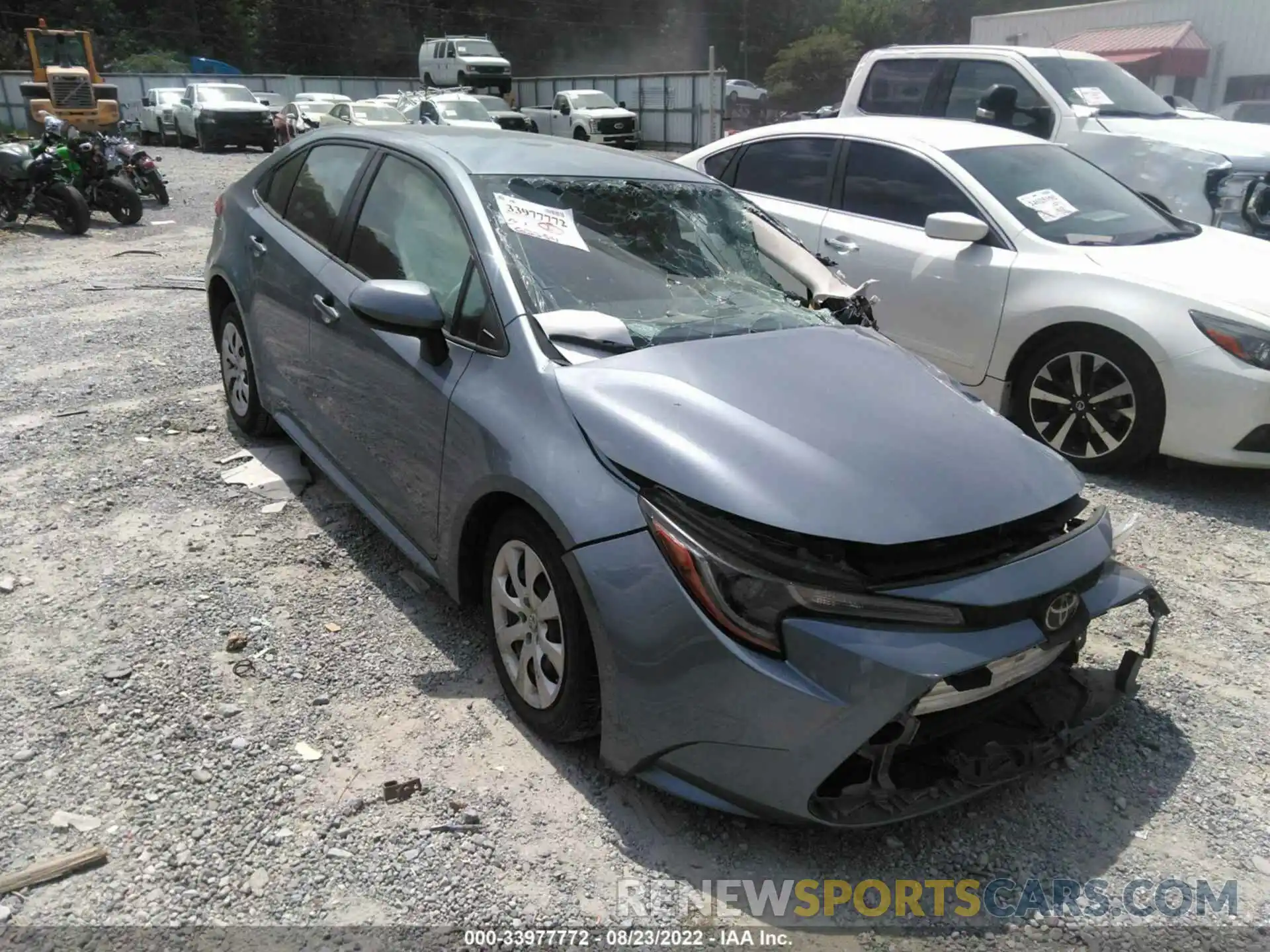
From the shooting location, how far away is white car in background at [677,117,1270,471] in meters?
4.45

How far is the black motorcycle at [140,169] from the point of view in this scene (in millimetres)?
13485

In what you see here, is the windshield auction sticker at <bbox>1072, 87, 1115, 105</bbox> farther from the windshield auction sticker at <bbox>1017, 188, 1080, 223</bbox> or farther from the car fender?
the windshield auction sticker at <bbox>1017, 188, 1080, 223</bbox>

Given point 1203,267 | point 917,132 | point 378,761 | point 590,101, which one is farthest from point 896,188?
point 590,101

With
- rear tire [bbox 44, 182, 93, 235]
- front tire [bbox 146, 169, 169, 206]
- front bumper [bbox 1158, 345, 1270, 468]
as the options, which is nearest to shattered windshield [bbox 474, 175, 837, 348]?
front bumper [bbox 1158, 345, 1270, 468]

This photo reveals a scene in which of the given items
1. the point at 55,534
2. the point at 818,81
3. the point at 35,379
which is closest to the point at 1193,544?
the point at 55,534

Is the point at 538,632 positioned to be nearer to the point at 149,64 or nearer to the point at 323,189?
the point at 323,189

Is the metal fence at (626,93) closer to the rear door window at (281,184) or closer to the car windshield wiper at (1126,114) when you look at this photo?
the car windshield wiper at (1126,114)

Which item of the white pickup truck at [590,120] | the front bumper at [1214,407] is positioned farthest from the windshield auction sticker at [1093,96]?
the white pickup truck at [590,120]

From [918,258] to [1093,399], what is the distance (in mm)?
1258

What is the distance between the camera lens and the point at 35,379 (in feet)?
19.6

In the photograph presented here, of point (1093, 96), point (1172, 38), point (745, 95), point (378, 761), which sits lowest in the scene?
point (378, 761)

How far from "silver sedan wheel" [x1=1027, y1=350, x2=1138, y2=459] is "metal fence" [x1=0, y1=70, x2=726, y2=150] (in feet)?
75.3

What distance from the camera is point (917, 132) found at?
5828mm

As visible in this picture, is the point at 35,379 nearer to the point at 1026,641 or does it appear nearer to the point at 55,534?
the point at 55,534
